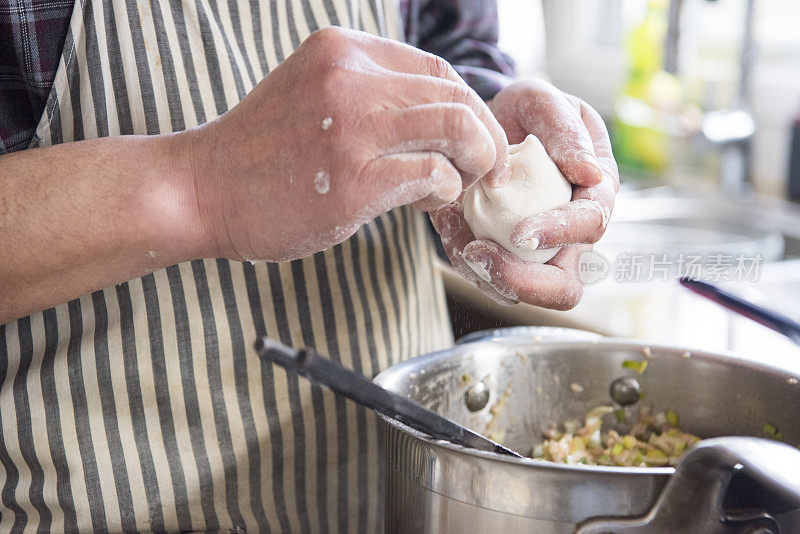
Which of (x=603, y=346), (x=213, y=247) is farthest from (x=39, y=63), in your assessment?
(x=603, y=346)

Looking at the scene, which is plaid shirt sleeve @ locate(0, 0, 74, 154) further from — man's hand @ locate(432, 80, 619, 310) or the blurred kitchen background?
the blurred kitchen background

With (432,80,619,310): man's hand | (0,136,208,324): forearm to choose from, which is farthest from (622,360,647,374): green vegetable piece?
(0,136,208,324): forearm

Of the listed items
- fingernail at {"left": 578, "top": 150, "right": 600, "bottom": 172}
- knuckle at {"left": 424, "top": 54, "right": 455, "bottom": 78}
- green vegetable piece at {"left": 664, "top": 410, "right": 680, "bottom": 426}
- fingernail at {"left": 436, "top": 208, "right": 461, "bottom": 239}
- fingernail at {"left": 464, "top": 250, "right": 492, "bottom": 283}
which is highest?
knuckle at {"left": 424, "top": 54, "right": 455, "bottom": 78}

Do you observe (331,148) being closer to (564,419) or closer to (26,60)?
(26,60)

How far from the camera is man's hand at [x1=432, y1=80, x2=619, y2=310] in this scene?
73 centimetres

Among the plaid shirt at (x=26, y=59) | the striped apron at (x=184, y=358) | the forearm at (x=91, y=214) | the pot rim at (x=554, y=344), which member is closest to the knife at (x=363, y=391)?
the pot rim at (x=554, y=344)

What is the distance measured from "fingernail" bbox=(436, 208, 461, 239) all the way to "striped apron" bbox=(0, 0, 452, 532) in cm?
14

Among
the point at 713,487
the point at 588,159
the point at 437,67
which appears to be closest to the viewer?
the point at 713,487

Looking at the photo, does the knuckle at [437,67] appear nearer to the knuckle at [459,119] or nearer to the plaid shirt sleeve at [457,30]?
the knuckle at [459,119]

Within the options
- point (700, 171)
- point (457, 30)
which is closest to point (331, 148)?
point (457, 30)

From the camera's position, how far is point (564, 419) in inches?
36.1

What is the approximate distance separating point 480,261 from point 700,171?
5.09ft

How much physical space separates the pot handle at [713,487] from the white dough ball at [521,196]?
0.26m

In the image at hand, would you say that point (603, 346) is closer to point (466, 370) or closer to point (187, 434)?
point (466, 370)
